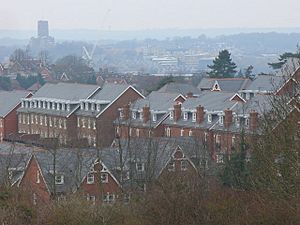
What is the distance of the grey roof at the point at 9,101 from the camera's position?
54.5 metres

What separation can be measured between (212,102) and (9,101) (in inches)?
664

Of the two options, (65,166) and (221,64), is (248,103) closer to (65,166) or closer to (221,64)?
(65,166)

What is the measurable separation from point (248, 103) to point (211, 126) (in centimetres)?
196

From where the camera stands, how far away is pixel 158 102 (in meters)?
46.3

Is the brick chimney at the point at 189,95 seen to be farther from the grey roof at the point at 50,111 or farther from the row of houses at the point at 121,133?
the grey roof at the point at 50,111

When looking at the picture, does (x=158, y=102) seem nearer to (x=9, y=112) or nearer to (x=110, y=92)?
(x=110, y=92)

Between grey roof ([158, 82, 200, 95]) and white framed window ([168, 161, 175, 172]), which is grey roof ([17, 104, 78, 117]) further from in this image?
white framed window ([168, 161, 175, 172])

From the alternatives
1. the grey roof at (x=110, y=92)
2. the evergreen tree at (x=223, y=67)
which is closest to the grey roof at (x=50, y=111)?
the grey roof at (x=110, y=92)

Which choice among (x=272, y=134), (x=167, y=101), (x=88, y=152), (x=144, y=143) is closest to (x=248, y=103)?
(x=167, y=101)

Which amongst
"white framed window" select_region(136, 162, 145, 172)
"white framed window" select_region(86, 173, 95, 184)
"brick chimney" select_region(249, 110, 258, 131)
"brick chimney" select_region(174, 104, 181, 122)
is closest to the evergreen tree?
"brick chimney" select_region(174, 104, 181, 122)

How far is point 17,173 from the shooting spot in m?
31.5

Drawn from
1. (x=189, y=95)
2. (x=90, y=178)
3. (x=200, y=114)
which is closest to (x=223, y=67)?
(x=189, y=95)

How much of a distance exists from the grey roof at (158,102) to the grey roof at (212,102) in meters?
1.16

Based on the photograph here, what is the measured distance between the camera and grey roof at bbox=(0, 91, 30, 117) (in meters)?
54.5
